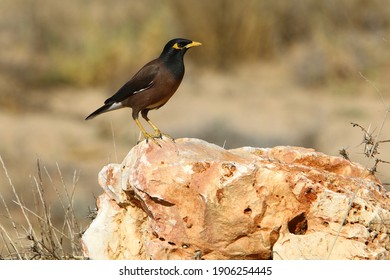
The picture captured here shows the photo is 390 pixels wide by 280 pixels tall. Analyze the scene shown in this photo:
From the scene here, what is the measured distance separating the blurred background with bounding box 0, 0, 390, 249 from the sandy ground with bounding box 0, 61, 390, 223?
26 mm

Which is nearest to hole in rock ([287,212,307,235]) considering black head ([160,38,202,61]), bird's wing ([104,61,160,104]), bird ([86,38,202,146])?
bird ([86,38,202,146])

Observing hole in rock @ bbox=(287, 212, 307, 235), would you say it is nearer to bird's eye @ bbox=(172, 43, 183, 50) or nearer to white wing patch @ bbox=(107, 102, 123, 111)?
bird's eye @ bbox=(172, 43, 183, 50)

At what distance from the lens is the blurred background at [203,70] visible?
44.5ft

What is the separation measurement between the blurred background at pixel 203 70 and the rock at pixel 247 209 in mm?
7596

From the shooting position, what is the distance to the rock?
4.92 meters

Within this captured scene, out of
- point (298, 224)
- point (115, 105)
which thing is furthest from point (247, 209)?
point (115, 105)

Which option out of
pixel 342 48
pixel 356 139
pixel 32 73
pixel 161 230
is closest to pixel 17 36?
pixel 32 73

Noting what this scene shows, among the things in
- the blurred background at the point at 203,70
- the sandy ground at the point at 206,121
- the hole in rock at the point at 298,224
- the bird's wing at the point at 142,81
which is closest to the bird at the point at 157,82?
the bird's wing at the point at 142,81

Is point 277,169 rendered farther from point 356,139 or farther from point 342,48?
point 342,48

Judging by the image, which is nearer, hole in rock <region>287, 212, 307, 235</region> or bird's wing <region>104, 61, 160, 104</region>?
hole in rock <region>287, 212, 307, 235</region>

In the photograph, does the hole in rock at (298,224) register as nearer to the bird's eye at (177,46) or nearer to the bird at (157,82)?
the bird at (157,82)

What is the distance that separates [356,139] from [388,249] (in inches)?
302

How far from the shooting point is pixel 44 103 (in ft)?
49.5

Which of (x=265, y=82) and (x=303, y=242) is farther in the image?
(x=265, y=82)
